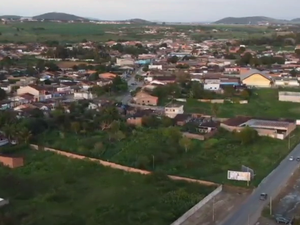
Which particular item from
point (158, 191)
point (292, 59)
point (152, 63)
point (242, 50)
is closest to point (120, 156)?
point (158, 191)

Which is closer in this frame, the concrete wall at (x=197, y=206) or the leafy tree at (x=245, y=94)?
the concrete wall at (x=197, y=206)

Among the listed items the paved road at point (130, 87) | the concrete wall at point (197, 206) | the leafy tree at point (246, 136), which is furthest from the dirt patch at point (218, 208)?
the paved road at point (130, 87)

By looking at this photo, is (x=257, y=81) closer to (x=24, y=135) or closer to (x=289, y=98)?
(x=289, y=98)

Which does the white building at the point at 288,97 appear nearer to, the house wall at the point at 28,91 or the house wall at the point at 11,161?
the house wall at the point at 28,91

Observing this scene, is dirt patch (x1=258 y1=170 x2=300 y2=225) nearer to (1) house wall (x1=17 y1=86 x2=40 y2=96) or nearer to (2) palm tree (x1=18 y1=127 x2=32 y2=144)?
(2) palm tree (x1=18 y1=127 x2=32 y2=144)

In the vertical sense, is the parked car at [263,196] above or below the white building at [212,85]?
below

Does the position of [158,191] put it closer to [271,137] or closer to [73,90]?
[271,137]
